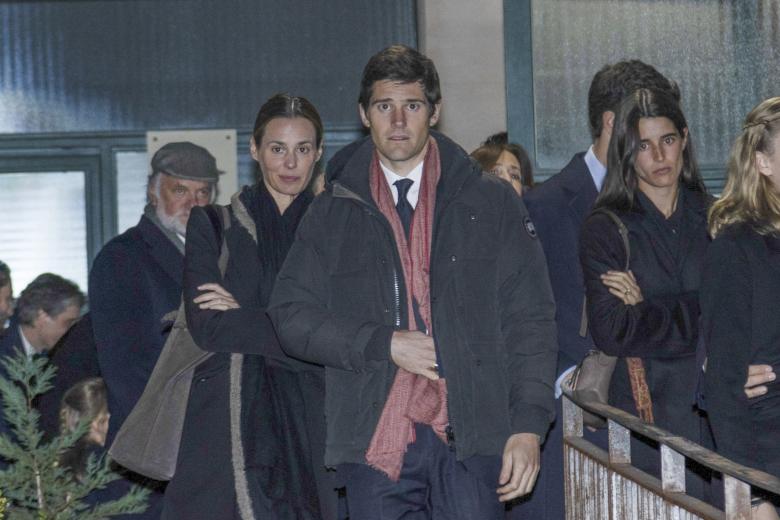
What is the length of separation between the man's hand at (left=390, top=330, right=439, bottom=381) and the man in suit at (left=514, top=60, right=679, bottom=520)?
130 cm

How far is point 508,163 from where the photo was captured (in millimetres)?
6863

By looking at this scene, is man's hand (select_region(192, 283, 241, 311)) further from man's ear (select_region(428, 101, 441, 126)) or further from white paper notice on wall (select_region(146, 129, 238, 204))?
white paper notice on wall (select_region(146, 129, 238, 204))

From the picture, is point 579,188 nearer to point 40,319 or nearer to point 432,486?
point 432,486

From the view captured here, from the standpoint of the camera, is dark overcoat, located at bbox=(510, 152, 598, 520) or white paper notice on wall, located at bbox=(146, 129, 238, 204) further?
white paper notice on wall, located at bbox=(146, 129, 238, 204)

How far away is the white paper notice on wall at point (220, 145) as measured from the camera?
33.8 feet

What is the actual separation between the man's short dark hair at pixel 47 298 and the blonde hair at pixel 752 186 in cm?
471

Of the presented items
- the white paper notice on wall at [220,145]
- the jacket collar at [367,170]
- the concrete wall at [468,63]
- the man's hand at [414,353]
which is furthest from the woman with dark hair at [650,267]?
the white paper notice on wall at [220,145]

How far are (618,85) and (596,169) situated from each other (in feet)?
1.09

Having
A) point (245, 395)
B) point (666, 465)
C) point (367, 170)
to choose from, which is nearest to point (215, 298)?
point (245, 395)

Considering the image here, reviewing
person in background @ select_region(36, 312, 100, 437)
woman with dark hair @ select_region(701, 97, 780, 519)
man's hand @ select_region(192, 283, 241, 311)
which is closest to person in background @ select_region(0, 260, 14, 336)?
person in background @ select_region(36, 312, 100, 437)

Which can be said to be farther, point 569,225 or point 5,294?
point 5,294

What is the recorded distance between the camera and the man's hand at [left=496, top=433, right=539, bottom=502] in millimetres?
3994

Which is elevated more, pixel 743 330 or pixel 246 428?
pixel 743 330

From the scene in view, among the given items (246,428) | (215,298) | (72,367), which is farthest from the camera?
(72,367)
